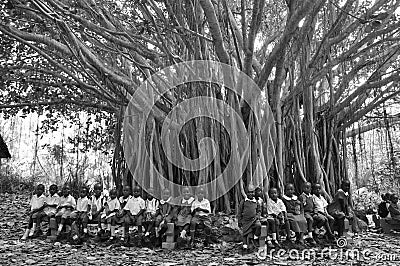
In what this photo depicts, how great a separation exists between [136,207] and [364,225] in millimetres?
2940

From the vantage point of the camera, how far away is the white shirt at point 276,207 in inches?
179

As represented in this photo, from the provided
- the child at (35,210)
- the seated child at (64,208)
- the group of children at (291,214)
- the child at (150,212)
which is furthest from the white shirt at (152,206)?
the child at (35,210)

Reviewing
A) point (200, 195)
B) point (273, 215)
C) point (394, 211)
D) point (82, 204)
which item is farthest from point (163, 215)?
point (394, 211)

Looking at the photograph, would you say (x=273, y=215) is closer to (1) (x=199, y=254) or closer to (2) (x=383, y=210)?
(1) (x=199, y=254)

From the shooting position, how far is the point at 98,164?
433 inches

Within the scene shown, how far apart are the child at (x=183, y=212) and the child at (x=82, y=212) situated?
1.12 m

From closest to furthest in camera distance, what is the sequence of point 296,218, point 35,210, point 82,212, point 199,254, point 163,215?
point 199,254
point 296,218
point 163,215
point 82,212
point 35,210

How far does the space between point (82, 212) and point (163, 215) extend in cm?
Result: 104

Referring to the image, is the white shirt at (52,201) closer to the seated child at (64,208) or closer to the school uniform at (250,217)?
the seated child at (64,208)

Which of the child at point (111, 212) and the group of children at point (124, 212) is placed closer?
the group of children at point (124, 212)

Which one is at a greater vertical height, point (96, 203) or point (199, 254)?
point (96, 203)

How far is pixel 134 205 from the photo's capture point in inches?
198

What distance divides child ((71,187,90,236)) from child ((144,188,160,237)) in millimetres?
730

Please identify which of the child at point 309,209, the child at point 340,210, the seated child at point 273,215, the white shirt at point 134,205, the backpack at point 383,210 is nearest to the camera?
the seated child at point 273,215
